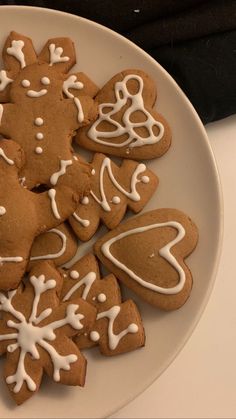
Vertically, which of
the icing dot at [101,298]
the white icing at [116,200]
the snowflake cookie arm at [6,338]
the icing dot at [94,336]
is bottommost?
the snowflake cookie arm at [6,338]

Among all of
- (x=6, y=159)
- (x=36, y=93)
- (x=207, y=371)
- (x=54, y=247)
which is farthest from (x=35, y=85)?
(x=207, y=371)

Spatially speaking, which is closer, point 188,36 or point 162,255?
point 162,255

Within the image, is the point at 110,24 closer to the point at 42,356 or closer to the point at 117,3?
the point at 117,3

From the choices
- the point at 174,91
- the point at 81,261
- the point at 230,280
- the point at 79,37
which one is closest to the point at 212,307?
the point at 230,280

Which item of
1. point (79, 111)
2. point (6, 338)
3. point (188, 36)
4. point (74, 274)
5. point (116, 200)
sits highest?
point (188, 36)

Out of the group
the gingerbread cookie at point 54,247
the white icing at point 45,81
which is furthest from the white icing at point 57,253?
the white icing at point 45,81

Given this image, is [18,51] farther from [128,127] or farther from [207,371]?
[207,371]

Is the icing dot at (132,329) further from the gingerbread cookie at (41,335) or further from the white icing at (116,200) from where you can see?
the white icing at (116,200)
